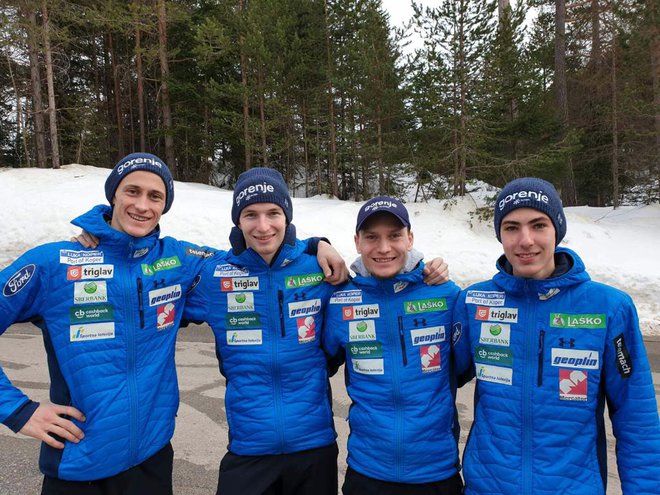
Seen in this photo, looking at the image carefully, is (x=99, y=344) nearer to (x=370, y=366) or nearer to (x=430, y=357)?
(x=370, y=366)

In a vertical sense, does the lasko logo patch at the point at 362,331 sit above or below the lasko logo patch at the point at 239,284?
below

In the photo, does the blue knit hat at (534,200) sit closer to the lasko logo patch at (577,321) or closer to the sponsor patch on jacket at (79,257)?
the lasko logo patch at (577,321)

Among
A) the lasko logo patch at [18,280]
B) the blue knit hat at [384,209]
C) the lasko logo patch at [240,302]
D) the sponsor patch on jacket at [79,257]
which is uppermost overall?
the blue knit hat at [384,209]

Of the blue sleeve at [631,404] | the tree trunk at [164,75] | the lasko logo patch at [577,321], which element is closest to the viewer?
the blue sleeve at [631,404]

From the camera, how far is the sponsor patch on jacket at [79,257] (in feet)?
7.27

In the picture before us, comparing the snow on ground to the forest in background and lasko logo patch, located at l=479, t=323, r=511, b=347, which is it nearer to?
the forest in background

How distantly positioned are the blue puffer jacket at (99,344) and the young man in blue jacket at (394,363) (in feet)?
3.10

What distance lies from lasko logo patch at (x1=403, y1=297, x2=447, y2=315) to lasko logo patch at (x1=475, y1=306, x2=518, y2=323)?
24 cm

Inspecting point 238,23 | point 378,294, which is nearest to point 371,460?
point 378,294

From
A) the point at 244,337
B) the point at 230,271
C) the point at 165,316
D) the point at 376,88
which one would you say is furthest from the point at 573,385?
the point at 376,88

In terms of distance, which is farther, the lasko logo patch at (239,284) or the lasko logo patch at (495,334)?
the lasko logo patch at (239,284)

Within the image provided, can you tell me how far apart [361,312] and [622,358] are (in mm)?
1195

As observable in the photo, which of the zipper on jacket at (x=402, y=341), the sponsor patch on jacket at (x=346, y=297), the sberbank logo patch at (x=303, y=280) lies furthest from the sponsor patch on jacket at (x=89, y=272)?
the zipper on jacket at (x=402, y=341)

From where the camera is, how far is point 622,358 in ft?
6.36
